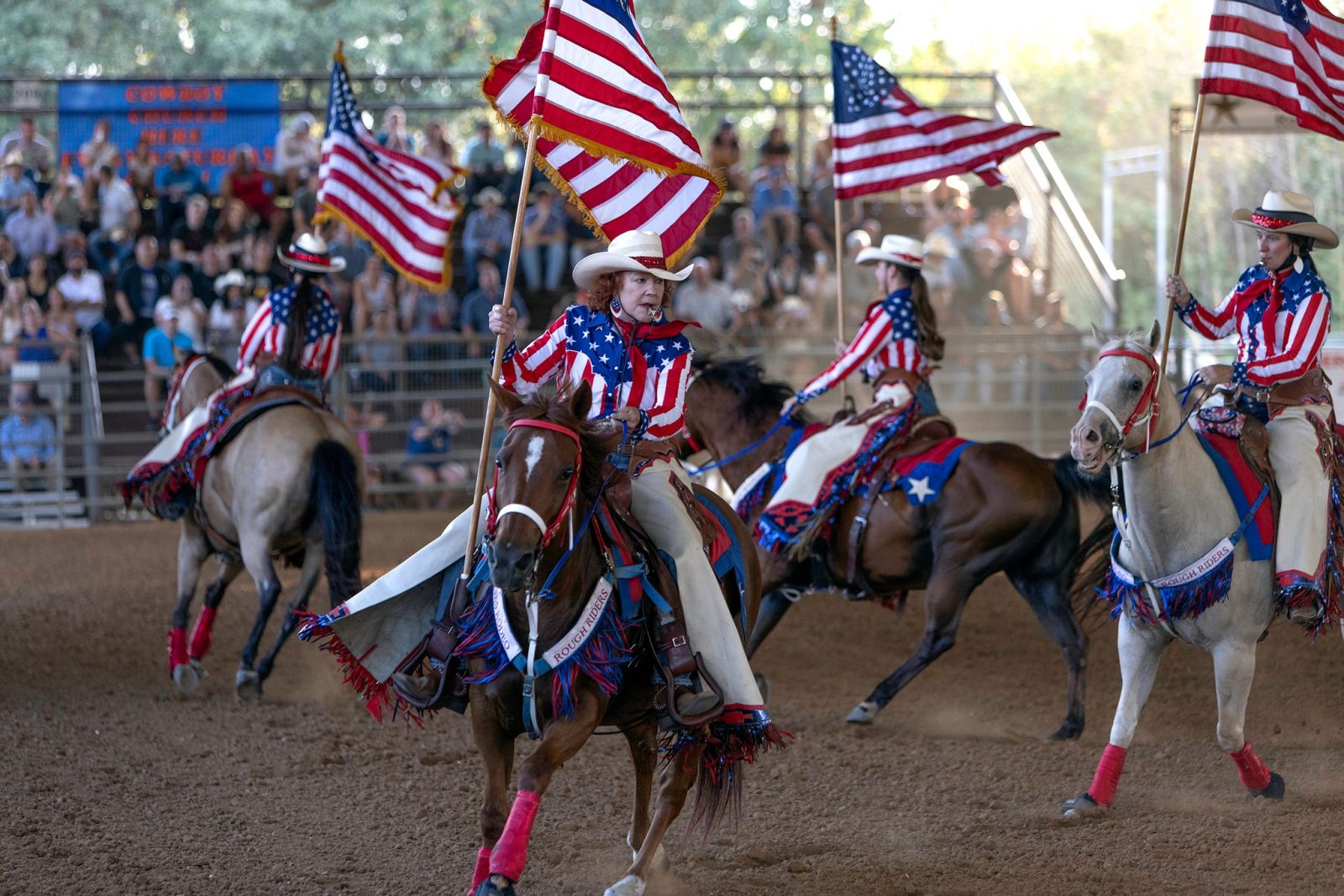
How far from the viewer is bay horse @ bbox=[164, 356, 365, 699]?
7.98 metres

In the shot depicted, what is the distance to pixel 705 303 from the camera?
670 inches

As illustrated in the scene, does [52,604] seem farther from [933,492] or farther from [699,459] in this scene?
[933,492]

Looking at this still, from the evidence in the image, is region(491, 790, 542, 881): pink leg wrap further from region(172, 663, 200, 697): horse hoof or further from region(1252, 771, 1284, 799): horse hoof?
region(172, 663, 200, 697): horse hoof

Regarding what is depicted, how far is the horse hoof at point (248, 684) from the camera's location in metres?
8.01

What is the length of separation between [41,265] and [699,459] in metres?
8.16

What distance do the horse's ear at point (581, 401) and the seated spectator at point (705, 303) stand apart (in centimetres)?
1255

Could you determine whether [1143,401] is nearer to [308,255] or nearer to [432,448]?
[308,255]

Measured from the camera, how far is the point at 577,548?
14.4ft

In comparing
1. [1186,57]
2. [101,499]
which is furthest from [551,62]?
[1186,57]

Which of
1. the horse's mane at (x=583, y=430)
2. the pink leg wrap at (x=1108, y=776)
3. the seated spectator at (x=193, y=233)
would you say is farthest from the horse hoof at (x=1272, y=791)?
the seated spectator at (x=193, y=233)

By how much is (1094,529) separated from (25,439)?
1138 centimetres

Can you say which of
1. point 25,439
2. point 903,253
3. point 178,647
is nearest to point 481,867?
point 178,647

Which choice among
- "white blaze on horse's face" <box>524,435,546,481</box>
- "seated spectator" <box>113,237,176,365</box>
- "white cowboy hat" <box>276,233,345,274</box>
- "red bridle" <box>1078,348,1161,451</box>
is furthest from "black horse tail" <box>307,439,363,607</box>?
"seated spectator" <box>113,237,176,365</box>

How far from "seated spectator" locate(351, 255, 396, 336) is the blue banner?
10.5 feet
